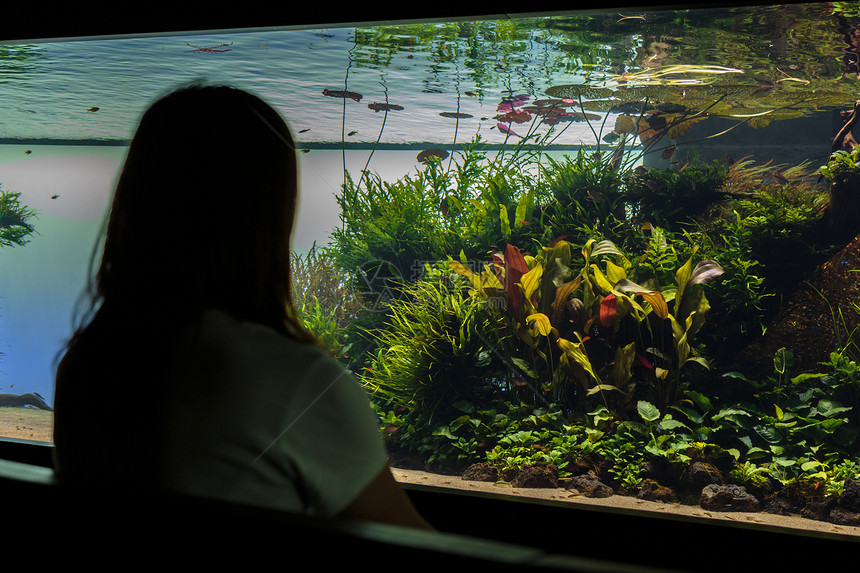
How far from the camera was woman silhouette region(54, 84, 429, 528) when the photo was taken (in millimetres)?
672

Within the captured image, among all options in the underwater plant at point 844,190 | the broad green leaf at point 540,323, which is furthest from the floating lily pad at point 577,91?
the broad green leaf at point 540,323

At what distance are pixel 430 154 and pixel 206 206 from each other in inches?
109

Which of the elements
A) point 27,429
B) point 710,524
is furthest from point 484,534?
point 27,429

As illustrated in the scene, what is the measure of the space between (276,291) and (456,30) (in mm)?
2673

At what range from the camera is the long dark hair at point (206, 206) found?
0.77 m

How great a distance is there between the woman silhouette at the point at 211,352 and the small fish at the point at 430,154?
263cm

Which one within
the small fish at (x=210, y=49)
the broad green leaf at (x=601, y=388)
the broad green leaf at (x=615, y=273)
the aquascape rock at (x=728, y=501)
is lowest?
the aquascape rock at (x=728, y=501)

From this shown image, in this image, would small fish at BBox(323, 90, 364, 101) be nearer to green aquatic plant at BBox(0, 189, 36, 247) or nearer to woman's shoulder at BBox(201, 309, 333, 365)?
green aquatic plant at BBox(0, 189, 36, 247)

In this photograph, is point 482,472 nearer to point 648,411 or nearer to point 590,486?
point 590,486

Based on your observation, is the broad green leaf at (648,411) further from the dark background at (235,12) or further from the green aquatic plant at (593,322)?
the dark background at (235,12)

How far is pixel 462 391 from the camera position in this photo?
318cm

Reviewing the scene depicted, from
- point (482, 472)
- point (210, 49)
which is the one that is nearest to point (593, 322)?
point (482, 472)

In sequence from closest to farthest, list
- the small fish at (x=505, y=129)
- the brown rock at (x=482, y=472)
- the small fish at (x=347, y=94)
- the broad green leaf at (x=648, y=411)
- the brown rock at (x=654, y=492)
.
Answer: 1. the brown rock at (x=654, y=492)
2. the broad green leaf at (x=648, y=411)
3. the brown rock at (x=482, y=472)
4. the small fish at (x=505, y=129)
5. the small fish at (x=347, y=94)

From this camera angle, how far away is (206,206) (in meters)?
0.80
